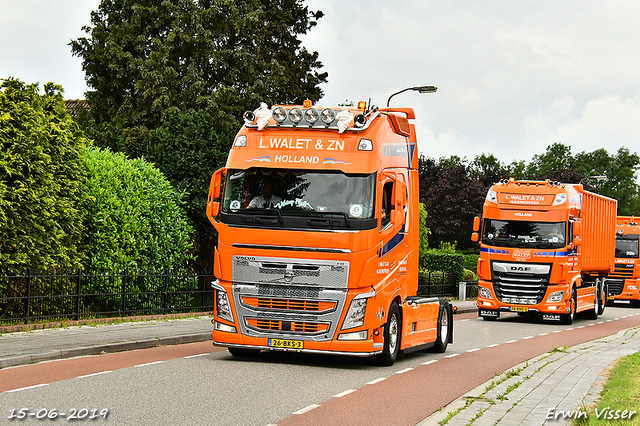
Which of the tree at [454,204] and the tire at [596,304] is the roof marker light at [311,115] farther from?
the tree at [454,204]

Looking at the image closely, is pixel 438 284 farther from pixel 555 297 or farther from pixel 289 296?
pixel 289 296

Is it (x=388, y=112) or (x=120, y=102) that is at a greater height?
(x=120, y=102)

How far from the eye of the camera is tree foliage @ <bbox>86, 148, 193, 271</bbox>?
19.8 metres

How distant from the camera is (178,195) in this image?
23.8 meters

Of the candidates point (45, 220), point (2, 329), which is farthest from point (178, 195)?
point (2, 329)

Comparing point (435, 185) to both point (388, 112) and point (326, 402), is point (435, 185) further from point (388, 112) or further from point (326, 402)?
point (326, 402)

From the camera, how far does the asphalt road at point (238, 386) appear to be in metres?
8.30

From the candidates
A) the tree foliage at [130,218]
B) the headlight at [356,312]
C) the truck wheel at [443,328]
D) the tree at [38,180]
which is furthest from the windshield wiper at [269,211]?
the tree foliage at [130,218]

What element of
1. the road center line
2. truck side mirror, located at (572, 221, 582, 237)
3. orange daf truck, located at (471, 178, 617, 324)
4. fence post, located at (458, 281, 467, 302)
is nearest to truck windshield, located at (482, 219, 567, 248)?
orange daf truck, located at (471, 178, 617, 324)

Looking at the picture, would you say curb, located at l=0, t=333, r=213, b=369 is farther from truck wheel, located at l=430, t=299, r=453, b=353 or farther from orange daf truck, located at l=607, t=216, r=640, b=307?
orange daf truck, located at l=607, t=216, r=640, b=307

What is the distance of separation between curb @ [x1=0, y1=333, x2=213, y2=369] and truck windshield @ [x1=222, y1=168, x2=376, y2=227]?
3.46 m

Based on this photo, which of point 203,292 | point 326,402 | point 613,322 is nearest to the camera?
point 326,402

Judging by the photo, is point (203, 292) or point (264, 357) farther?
point (203, 292)

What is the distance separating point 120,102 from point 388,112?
89.3 ft
